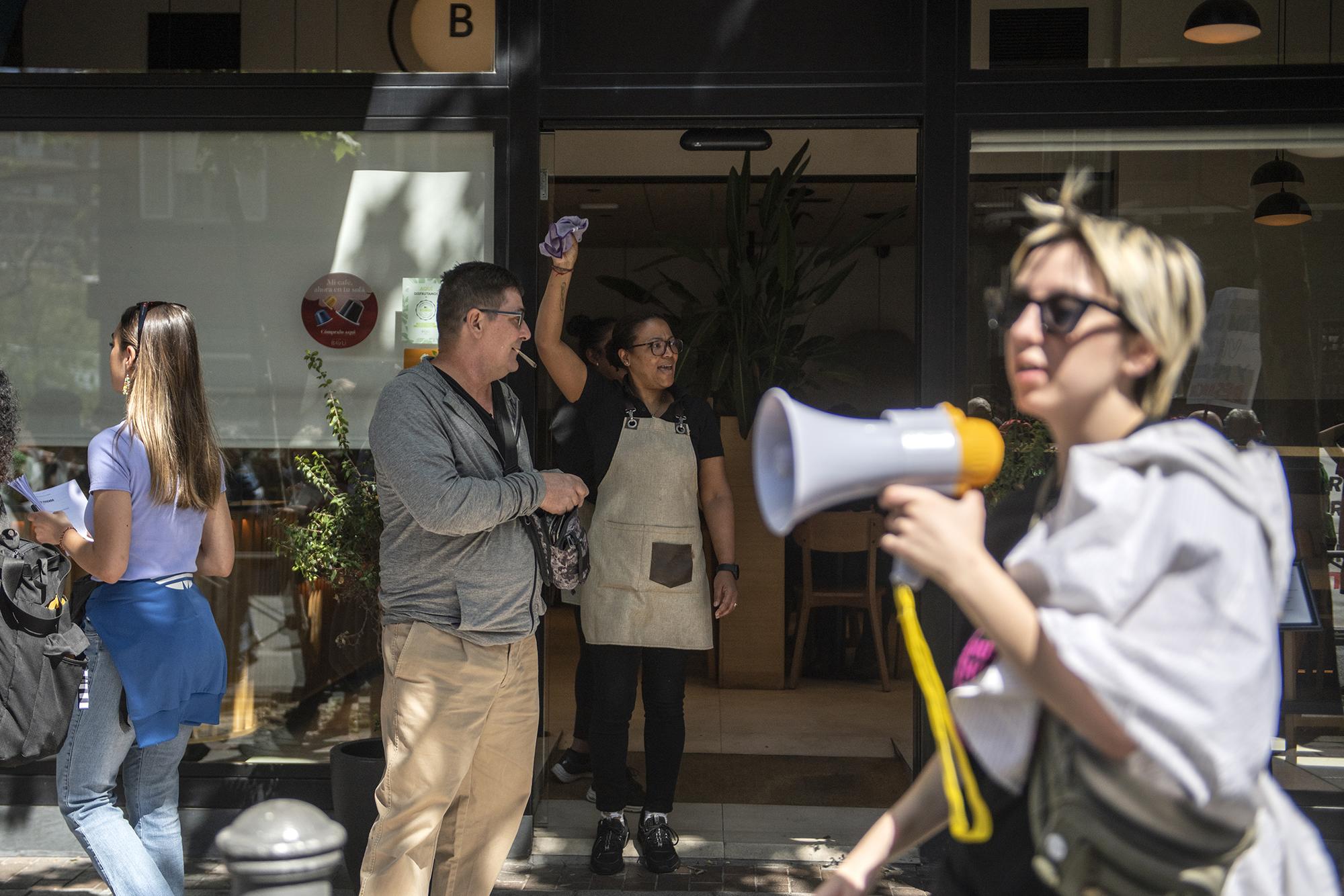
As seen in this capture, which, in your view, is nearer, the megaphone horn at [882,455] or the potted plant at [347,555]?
the megaphone horn at [882,455]

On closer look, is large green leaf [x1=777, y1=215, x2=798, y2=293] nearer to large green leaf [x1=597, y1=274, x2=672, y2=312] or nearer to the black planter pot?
large green leaf [x1=597, y1=274, x2=672, y2=312]

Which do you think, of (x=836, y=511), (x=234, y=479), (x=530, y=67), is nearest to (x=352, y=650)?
(x=234, y=479)

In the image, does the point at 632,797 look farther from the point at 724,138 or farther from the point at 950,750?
the point at 950,750

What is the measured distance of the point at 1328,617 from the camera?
14.7ft

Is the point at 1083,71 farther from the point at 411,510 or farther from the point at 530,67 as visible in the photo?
the point at 411,510

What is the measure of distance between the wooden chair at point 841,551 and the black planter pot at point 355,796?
3425 mm

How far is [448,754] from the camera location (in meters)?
3.19

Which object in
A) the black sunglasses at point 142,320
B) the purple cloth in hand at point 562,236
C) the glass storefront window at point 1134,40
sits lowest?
the black sunglasses at point 142,320

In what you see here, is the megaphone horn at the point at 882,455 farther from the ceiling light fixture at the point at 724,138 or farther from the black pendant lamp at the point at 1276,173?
the black pendant lamp at the point at 1276,173

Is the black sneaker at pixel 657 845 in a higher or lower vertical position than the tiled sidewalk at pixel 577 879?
higher

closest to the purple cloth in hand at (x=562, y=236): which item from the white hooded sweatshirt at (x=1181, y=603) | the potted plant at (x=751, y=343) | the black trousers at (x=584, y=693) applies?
the black trousers at (x=584, y=693)

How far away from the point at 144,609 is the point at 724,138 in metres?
2.90

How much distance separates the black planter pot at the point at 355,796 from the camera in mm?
3848

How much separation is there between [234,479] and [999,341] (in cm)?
285
